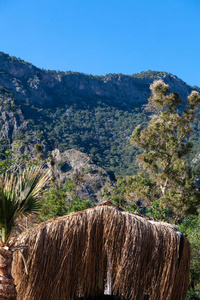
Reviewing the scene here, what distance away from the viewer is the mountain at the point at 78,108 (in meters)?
65.2

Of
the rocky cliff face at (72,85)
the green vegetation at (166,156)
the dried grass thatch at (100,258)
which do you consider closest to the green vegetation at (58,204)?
the green vegetation at (166,156)

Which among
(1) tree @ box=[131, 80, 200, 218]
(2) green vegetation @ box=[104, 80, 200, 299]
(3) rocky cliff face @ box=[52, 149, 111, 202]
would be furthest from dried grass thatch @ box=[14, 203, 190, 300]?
(3) rocky cliff face @ box=[52, 149, 111, 202]

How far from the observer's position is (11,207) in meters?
3.14

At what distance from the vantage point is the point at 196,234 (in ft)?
26.8

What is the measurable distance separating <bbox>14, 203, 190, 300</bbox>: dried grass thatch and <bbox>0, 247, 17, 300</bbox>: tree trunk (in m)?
0.06

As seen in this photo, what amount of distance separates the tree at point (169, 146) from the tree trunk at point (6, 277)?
484 inches

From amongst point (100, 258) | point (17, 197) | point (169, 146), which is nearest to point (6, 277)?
point (17, 197)

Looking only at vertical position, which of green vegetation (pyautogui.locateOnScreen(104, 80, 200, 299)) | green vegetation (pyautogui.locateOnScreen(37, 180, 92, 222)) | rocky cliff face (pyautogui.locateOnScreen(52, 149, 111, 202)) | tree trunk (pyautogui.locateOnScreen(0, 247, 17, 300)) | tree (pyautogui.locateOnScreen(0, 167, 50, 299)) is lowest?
tree trunk (pyautogui.locateOnScreen(0, 247, 17, 300))

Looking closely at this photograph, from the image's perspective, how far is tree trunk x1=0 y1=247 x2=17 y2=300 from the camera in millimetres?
2898

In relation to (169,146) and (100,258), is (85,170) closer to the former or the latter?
(169,146)

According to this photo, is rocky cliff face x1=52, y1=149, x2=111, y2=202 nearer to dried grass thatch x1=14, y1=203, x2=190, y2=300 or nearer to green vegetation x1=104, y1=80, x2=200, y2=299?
green vegetation x1=104, y1=80, x2=200, y2=299

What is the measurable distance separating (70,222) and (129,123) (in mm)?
86011

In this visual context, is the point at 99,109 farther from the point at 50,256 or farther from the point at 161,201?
the point at 50,256

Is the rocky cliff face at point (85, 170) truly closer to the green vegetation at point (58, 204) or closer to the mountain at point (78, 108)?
the mountain at point (78, 108)
